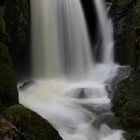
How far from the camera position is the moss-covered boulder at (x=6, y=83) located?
9652 mm

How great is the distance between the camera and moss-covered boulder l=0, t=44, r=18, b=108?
965cm

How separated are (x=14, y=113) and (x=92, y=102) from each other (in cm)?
485

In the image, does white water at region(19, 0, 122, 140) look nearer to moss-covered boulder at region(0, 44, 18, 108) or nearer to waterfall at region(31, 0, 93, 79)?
waterfall at region(31, 0, 93, 79)

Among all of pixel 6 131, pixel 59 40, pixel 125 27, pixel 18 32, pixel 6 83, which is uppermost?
pixel 6 131

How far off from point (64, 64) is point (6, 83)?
659 cm

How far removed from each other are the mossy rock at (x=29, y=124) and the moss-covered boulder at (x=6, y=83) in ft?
5.02

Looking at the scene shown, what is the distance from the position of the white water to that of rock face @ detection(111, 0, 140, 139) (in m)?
0.58

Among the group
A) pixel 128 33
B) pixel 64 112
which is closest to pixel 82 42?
pixel 128 33

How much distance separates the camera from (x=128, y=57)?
51.2 ft

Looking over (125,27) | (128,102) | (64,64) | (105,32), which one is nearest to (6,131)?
(128,102)

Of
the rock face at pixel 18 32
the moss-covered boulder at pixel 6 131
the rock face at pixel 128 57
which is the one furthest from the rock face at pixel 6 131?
the rock face at pixel 18 32

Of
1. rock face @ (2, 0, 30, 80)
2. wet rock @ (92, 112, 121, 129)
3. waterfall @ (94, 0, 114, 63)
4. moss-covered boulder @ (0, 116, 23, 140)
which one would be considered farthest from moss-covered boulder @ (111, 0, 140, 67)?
moss-covered boulder @ (0, 116, 23, 140)

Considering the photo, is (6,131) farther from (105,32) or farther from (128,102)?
(105,32)

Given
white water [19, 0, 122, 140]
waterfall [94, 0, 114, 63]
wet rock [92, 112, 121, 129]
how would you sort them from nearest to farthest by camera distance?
wet rock [92, 112, 121, 129], white water [19, 0, 122, 140], waterfall [94, 0, 114, 63]
